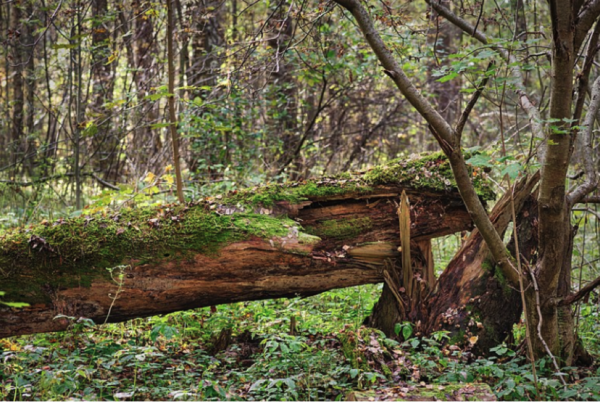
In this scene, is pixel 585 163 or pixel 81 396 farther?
pixel 585 163

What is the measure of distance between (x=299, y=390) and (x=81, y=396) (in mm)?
1307

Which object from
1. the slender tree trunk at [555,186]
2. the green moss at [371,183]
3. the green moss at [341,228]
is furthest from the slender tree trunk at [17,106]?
the slender tree trunk at [555,186]

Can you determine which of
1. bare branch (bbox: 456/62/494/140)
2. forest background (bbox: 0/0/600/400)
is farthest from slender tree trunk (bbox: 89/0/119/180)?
bare branch (bbox: 456/62/494/140)

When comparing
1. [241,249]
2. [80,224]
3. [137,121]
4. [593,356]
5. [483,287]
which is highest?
[137,121]

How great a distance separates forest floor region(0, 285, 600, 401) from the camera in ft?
9.90

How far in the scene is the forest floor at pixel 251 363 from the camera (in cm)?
302

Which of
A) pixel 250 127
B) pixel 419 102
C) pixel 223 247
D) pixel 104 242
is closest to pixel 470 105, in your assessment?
pixel 419 102

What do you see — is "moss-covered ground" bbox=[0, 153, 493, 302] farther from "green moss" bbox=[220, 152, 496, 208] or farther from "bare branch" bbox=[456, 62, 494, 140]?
"bare branch" bbox=[456, 62, 494, 140]

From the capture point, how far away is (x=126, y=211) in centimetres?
391

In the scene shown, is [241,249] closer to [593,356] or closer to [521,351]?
[521,351]

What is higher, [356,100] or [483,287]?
[356,100]

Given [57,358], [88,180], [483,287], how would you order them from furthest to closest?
[88,180] → [483,287] → [57,358]

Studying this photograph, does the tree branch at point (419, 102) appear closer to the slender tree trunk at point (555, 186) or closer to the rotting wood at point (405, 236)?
the slender tree trunk at point (555, 186)

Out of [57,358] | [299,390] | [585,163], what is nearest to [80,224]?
[57,358]
